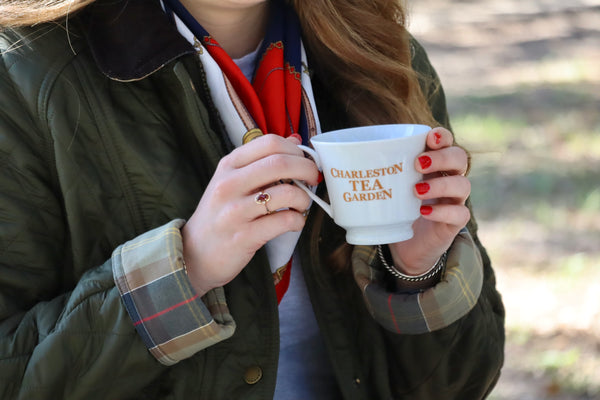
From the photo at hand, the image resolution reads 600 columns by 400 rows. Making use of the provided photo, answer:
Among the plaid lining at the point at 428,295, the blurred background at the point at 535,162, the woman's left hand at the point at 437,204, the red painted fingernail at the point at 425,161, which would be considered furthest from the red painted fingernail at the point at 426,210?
the blurred background at the point at 535,162

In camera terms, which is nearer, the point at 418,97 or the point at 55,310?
the point at 55,310

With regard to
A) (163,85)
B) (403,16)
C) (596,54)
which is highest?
(163,85)

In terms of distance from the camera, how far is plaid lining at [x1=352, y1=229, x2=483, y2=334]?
1.66m

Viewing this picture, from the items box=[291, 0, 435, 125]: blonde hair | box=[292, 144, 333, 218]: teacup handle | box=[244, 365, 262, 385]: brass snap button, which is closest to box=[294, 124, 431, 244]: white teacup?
box=[292, 144, 333, 218]: teacup handle

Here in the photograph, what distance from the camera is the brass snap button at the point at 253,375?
1.57m

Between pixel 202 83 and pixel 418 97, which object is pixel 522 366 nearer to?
pixel 418 97

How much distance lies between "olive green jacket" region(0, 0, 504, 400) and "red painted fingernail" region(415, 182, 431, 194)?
0.40m

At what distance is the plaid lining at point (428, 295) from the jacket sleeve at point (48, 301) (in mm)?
389

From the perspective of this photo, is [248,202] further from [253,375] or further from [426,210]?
[253,375]

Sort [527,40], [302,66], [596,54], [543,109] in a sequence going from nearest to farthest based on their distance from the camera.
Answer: [302,66], [543,109], [596,54], [527,40]

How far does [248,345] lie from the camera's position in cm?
158

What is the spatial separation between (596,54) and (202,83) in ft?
19.9

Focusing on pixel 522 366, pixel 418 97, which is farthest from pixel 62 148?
pixel 522 366

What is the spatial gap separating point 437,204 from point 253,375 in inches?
20.0
